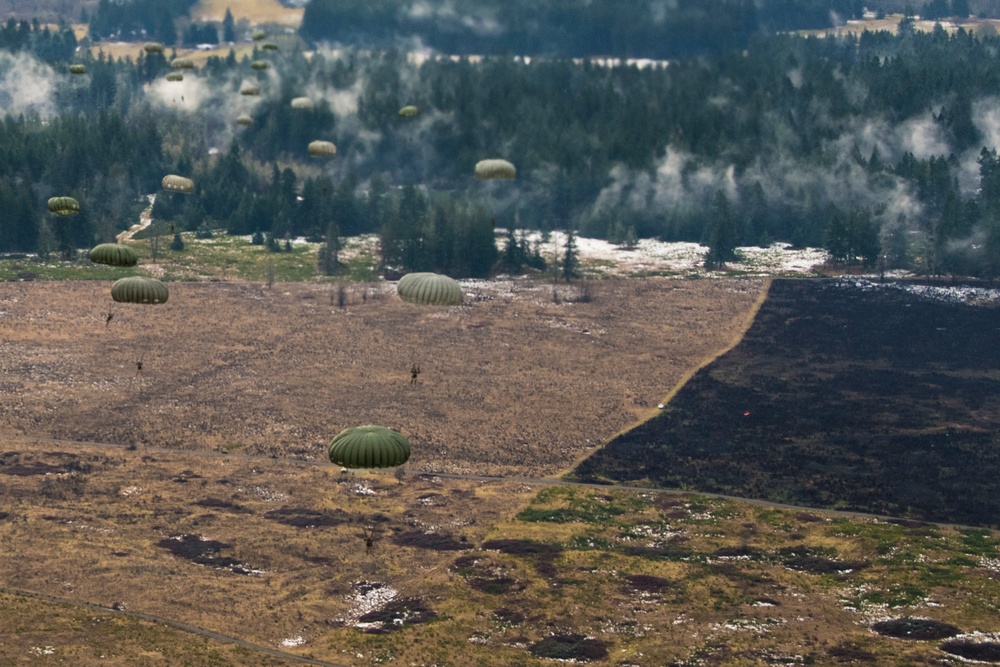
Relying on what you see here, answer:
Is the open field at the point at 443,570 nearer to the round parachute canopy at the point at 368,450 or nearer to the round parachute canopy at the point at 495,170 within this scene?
the round parachute canopy at the point at 368,450

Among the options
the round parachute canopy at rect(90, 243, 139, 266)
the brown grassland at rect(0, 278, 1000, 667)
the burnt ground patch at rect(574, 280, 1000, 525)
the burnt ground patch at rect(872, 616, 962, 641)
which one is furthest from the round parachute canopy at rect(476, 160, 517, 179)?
the burnt ground patch at rect(872, 616, 962, 641)

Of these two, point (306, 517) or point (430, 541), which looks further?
point (306, 517)

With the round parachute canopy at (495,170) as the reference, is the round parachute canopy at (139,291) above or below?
below

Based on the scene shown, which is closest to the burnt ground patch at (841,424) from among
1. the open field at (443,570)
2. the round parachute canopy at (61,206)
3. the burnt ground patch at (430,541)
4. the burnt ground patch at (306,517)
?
the open field at (443,570)

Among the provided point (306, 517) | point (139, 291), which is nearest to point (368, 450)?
point (306, 517)

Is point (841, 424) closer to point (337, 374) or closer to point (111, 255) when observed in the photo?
point (337, 374)

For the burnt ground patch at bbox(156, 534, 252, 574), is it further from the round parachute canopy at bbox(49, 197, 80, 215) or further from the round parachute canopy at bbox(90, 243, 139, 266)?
the round parachute canopy at bbox(49, 197, 80, 215)
